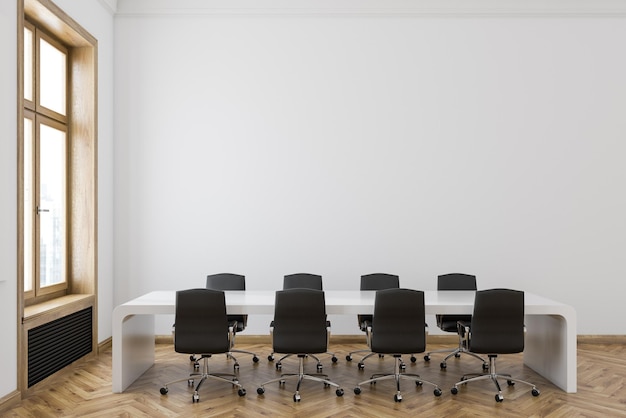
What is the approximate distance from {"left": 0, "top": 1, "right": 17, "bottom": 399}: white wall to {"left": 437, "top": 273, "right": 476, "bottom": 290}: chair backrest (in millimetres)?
4200

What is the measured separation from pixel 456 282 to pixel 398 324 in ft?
5.54

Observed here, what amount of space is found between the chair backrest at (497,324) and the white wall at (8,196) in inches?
152

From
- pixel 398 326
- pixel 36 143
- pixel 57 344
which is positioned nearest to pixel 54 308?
pixel 57 344

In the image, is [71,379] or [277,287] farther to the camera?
[277,287]

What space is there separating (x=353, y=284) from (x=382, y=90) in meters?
2.52

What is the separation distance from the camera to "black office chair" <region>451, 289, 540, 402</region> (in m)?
4.36

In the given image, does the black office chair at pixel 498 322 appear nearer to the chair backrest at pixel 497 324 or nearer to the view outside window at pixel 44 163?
the chair backrest at pixel 497 324

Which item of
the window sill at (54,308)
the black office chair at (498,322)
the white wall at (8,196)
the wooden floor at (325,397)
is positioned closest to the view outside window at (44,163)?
the window sill at (54,308)

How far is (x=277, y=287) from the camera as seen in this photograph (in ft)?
21.7

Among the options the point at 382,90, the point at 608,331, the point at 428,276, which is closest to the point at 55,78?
the point at 382,90

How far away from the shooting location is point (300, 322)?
432cm

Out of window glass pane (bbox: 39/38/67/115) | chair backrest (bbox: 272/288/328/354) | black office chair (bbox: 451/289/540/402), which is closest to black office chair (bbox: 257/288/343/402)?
chair backrest (bbox: 272/288/328/354)

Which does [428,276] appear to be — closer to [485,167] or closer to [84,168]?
[485,167]

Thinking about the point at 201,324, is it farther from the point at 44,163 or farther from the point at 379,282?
the point at 44,163
